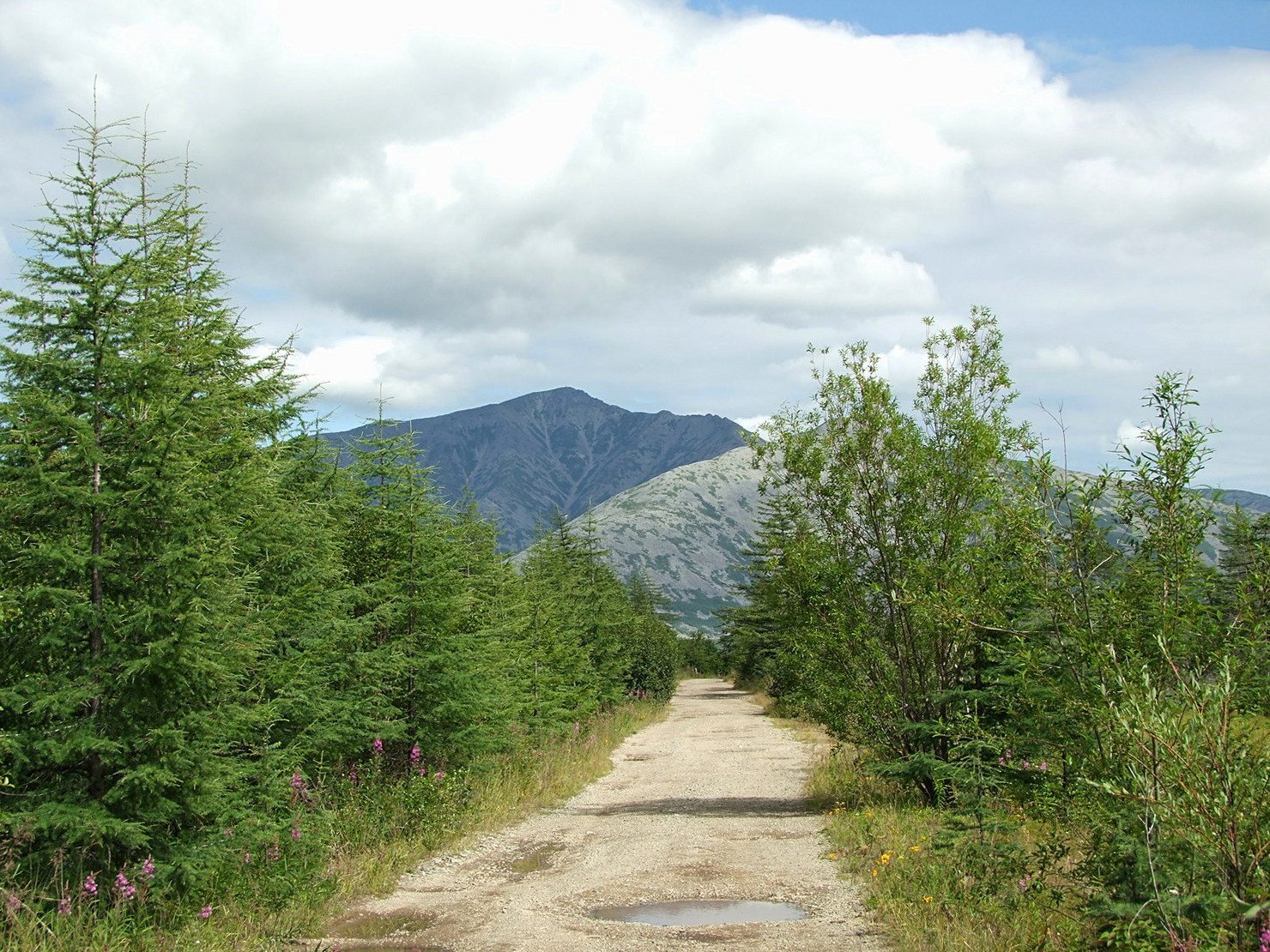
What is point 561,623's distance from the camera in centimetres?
2455

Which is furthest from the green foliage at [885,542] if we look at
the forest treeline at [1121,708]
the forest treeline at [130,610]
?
the forest treeline at [130,610]

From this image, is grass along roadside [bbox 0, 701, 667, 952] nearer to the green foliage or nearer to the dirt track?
the dirt track

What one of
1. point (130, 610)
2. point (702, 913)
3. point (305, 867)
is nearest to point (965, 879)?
point (702, 913)

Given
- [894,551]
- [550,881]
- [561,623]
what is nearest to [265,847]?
[550,881]

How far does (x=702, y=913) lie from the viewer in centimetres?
828

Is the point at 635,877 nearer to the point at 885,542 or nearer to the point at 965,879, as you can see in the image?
the point at 965,879

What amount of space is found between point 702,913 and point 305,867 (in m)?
3.59

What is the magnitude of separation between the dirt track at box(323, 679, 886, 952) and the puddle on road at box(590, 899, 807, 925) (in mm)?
147

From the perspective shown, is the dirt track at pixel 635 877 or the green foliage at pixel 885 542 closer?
the dirt track at pixel 635 877

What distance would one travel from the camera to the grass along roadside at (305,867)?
6.11 m

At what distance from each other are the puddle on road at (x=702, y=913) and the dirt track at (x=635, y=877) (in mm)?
147

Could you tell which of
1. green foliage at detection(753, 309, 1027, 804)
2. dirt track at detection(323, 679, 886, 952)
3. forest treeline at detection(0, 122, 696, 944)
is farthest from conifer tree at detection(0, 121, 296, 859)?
green foliage at detection(753, 309, 1027, 804)

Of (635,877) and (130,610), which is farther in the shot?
(635,877)

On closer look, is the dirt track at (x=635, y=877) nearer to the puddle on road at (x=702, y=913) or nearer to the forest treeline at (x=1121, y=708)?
the puddle on road at (x=702, y=913)
